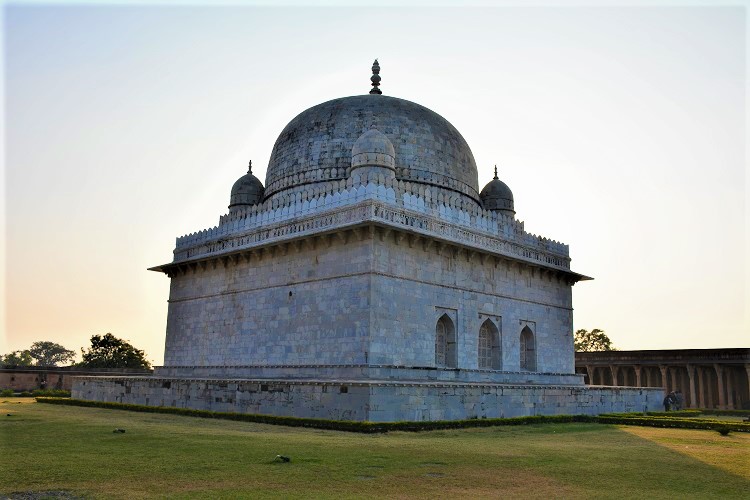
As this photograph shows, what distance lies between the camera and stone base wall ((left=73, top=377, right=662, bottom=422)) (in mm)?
13688

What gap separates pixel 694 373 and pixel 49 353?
8332 centimetres

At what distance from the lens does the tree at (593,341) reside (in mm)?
57625

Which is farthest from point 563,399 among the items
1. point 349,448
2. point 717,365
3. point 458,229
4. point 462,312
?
point 717,365

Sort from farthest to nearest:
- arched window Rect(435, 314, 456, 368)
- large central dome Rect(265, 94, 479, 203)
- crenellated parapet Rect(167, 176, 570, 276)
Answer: large central dome Rect(265, 94, 479, 203)
arched window Rect(435, 314, 456, 368)
crenellated parapet Rect(167, 176, 570, 276)

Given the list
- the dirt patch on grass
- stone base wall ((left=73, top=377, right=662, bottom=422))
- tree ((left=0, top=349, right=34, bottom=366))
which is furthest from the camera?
tree ((left=0, top=349, right=34, bottom=366))

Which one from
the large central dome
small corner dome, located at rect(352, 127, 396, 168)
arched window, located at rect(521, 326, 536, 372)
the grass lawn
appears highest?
the large central dome

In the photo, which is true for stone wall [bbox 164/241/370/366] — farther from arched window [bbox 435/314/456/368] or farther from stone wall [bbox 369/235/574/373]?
arched window [bbox 435/314/456/368]

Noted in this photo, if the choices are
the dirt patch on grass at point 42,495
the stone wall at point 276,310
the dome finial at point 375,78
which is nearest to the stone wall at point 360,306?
the stone wall at point 276,310

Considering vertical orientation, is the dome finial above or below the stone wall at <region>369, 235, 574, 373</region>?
above

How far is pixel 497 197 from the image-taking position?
2556 cm

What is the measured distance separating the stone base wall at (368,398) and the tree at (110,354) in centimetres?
2351

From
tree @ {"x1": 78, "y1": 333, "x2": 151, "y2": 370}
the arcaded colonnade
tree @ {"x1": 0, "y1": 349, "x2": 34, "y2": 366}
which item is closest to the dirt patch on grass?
the arcaded colonnade

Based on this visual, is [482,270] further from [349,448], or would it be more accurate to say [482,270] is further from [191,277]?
[349,448]

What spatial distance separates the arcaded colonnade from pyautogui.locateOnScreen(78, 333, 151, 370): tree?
2944cm
